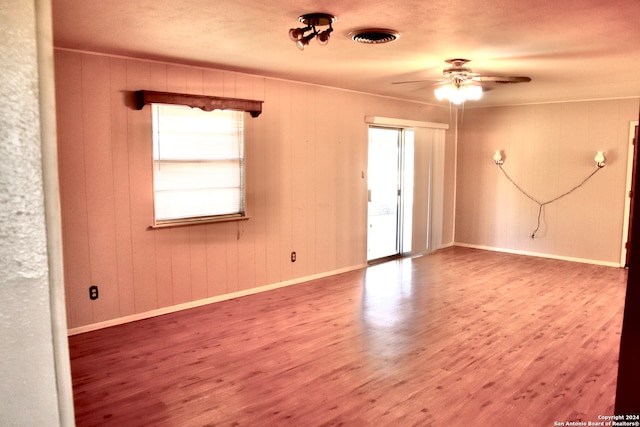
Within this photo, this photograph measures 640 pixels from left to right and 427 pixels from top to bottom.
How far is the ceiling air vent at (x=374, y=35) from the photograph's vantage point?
10.2 ft

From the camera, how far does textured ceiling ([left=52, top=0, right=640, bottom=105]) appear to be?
104 inches

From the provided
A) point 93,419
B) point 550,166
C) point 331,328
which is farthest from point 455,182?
point 93,419

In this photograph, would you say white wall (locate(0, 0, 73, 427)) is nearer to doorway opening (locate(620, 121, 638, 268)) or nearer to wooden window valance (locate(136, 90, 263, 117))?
wooden window valance (locate(136, 90, 263, 117))

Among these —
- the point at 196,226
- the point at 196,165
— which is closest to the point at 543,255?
the point at 196,226

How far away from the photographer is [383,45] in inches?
139

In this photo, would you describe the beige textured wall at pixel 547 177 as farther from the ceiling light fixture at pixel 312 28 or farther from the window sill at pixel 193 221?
the ceiling light fixture at pixel 312 28

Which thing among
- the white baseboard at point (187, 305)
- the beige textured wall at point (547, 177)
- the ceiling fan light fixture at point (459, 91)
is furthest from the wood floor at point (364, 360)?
the ceiling fan light fixture at point (459, 91)

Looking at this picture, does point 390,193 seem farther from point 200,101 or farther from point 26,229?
point 26,229

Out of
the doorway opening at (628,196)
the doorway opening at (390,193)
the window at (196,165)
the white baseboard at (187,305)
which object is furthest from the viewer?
the doorway opening at (390,193)

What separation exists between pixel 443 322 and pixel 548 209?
3766 mm

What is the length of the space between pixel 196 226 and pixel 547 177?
519 cm

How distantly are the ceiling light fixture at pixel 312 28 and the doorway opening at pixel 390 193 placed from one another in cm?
381

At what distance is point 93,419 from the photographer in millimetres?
2689

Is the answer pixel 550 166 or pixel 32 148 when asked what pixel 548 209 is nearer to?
pixel 550 166
